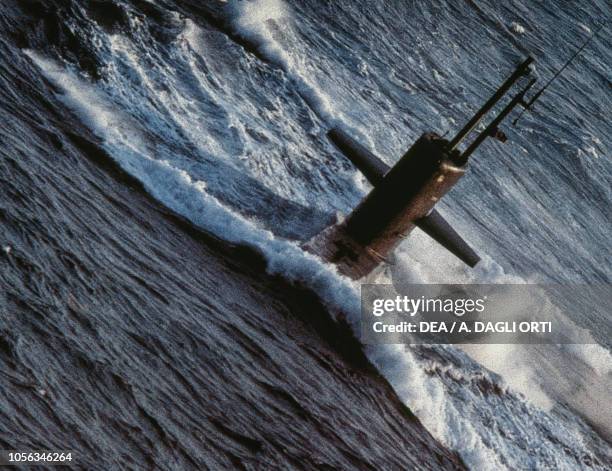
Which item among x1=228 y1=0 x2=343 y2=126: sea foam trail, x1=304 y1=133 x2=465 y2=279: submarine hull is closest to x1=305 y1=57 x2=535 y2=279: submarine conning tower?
x1=304 y1=133 x2=465 y2=279: submarine hull

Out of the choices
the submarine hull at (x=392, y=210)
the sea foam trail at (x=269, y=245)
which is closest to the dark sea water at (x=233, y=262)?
the sea foam trail at (x=269, y=245)

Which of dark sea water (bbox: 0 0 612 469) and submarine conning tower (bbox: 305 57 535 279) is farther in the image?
submarine conning tower (bbox: 305 57 535 279)

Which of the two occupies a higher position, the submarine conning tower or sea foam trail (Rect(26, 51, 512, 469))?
the submarine conning tower

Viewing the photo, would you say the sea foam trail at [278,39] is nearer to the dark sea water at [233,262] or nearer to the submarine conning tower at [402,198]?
the dark sea water at [233,262]

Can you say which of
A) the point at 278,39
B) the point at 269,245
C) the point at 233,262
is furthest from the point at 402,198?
the point at 278,39

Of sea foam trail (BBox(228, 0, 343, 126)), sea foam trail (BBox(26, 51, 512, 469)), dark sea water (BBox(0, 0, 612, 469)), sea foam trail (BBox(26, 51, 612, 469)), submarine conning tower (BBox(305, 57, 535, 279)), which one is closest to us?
dark sea water (BBox(0, 0, 612, 469))

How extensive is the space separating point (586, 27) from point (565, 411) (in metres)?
26.0

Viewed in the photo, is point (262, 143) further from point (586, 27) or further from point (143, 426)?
point (586, 27)

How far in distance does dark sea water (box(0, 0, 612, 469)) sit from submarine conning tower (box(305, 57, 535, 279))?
49cm

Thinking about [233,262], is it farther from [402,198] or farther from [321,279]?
[402,198]

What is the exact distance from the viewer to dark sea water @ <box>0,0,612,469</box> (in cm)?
579

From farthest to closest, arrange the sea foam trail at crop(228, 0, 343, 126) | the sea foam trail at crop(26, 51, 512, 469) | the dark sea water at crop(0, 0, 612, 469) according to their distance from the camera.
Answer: the sea foam trail at crop(228, 0, 343, 126), the sea foam trail at crop(26, 51, 512, 469), the dark sea water at crop(0, 0, 612, 469)

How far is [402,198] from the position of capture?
369 inches

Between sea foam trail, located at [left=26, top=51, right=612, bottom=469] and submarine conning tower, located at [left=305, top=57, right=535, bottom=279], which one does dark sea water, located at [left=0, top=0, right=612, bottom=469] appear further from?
submarine conning tower, located at [left=305, top=57, right=535, bottom=279]
